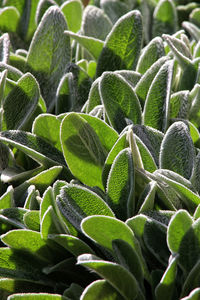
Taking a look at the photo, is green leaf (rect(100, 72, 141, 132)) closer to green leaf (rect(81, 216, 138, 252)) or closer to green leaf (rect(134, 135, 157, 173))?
green leaf (rect(134, 135, 157, 173))

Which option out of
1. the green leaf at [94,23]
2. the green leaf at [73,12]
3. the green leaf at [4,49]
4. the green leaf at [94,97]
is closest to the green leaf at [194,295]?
the green leaf at [94,97]

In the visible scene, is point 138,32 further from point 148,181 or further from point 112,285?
point 112,285

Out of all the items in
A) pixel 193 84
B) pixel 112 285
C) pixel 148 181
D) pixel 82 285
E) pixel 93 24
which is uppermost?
pixel 93 24

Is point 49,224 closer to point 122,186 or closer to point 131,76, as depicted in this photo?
point 122,186

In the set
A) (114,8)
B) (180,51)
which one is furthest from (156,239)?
(114,8)

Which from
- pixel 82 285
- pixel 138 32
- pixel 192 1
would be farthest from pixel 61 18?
pixel 192 1
